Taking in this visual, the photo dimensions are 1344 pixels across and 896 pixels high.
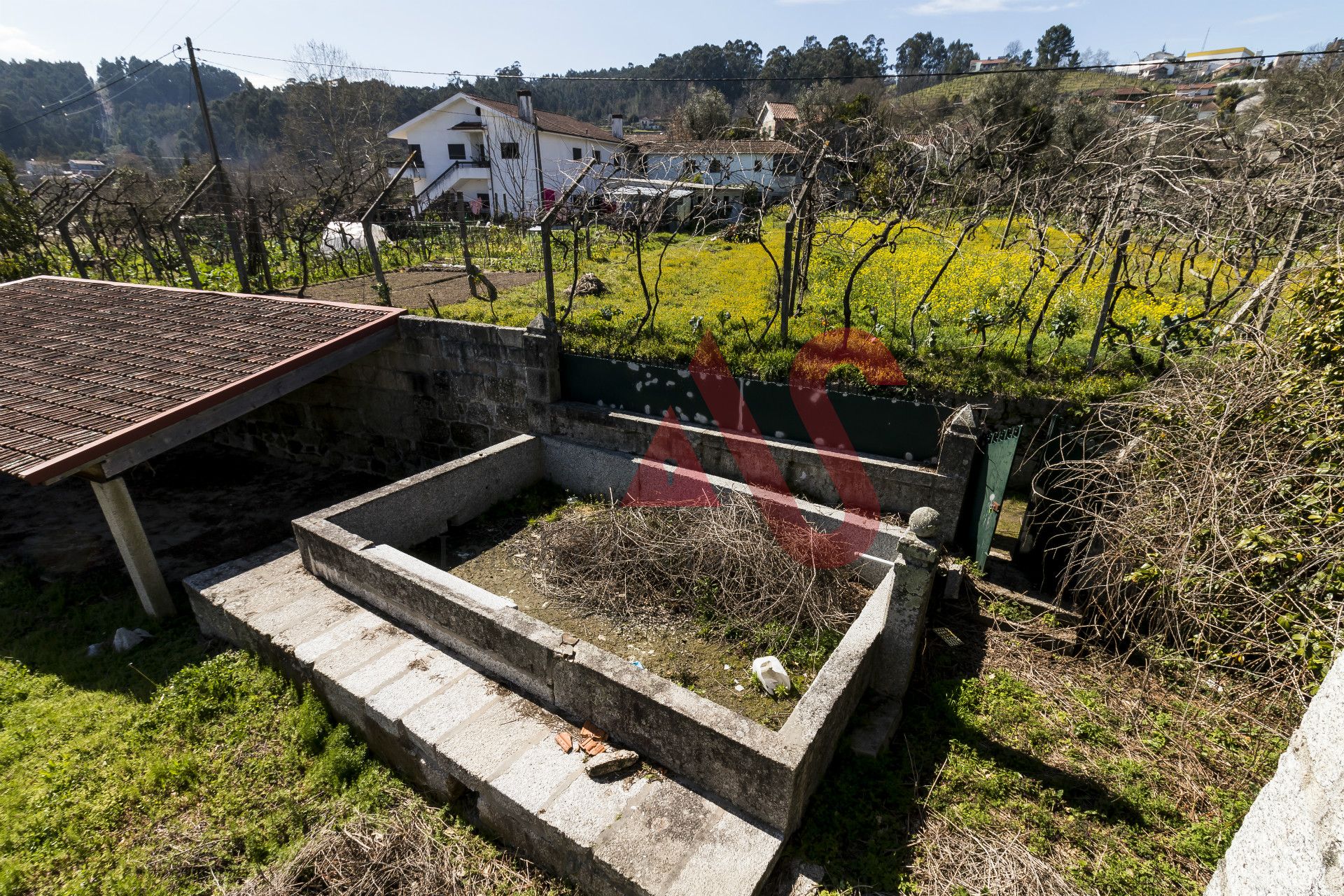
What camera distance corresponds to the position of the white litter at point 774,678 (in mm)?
4609

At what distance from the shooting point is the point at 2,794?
4414 millimetres

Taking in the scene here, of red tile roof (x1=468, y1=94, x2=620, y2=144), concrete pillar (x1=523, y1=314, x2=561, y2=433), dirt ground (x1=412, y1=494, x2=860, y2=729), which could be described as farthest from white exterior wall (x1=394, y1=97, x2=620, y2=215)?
dirt ground (x1=412, y1=494, x2=860, y2=729)

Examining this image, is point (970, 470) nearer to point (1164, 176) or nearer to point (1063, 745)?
point (1063, 745)

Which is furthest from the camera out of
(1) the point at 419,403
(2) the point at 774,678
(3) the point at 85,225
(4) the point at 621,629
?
(3) the point at 85,225

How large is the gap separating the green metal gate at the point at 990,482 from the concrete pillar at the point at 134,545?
791cm

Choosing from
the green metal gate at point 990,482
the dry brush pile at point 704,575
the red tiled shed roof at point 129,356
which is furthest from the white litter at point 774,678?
the red tiled shed roof at point 129,356

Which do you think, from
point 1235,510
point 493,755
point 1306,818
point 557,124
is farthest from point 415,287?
point 557,124

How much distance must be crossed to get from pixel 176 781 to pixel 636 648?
3.42 meters

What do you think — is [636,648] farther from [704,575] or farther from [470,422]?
[470,422]

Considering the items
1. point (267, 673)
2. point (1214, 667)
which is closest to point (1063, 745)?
point (1214, 667)

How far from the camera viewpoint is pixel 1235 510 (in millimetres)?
4035

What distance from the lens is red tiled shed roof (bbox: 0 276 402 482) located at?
5680 mm
